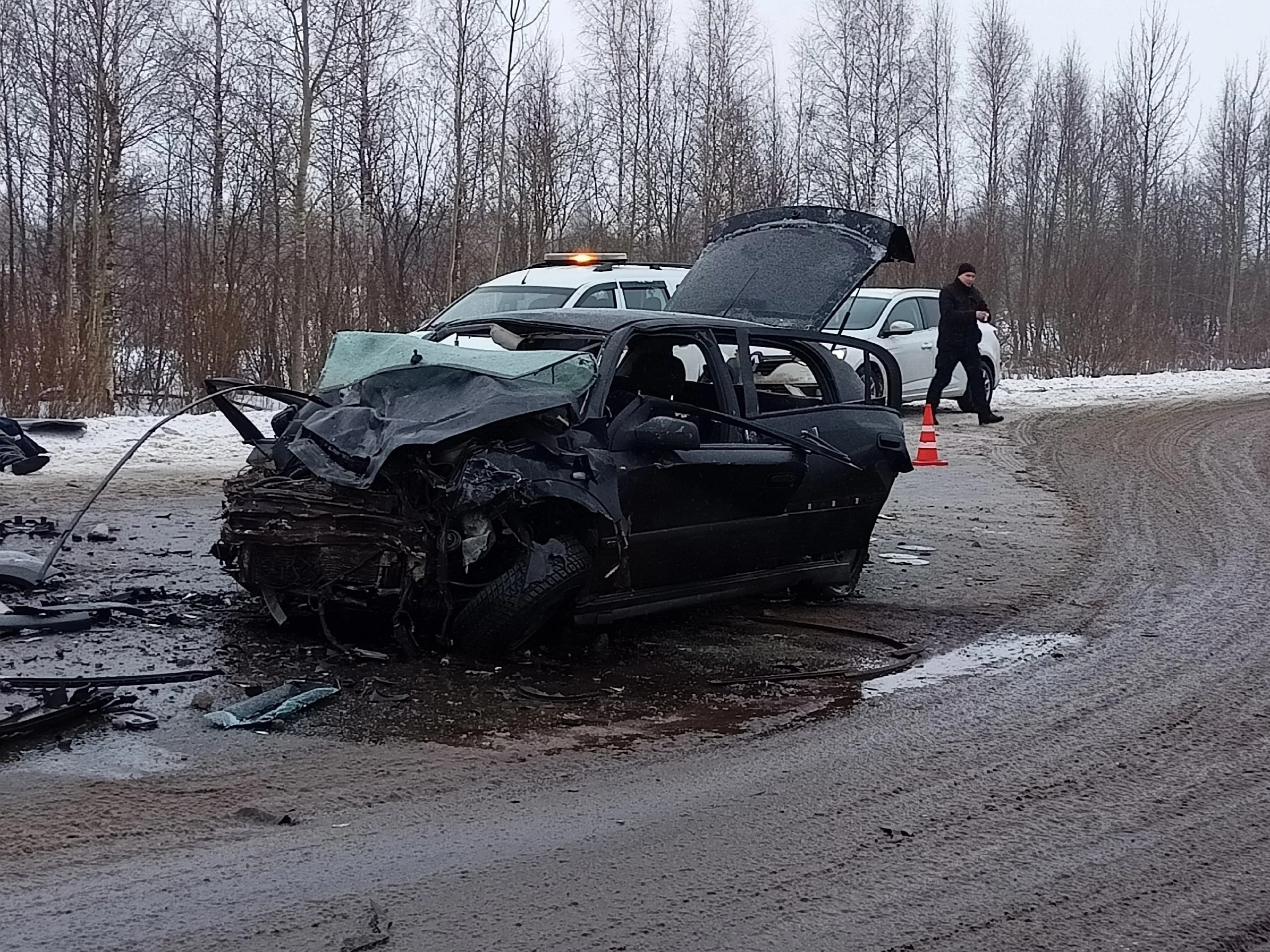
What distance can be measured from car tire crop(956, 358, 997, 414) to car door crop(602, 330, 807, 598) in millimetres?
Result: 12664

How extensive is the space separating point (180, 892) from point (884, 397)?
6210 mm

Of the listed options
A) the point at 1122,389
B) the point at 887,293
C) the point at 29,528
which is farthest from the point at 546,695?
the point at 1122,389

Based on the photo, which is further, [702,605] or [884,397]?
[884,397]

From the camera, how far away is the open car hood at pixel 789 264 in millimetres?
9141

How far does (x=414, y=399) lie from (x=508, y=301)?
865 centimetres

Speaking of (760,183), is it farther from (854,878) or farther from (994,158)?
(854,878)

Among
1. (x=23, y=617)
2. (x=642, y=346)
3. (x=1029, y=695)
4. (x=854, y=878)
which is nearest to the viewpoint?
(x=854, y=878)

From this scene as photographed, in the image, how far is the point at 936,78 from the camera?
44.0m

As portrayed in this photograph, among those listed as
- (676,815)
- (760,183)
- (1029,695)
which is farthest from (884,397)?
(760,183)

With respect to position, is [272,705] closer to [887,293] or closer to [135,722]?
[135,722]

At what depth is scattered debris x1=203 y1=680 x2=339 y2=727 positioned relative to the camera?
5.39 m

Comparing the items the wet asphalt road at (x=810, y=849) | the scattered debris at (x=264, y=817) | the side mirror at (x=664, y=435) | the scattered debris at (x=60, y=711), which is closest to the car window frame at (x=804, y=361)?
the side mirror at (x=664, y=435)

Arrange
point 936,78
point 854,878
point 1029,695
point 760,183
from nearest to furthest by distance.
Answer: point 854,878, point 1029,695, point 760,183, point 936,78

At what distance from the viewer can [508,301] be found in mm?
15094
